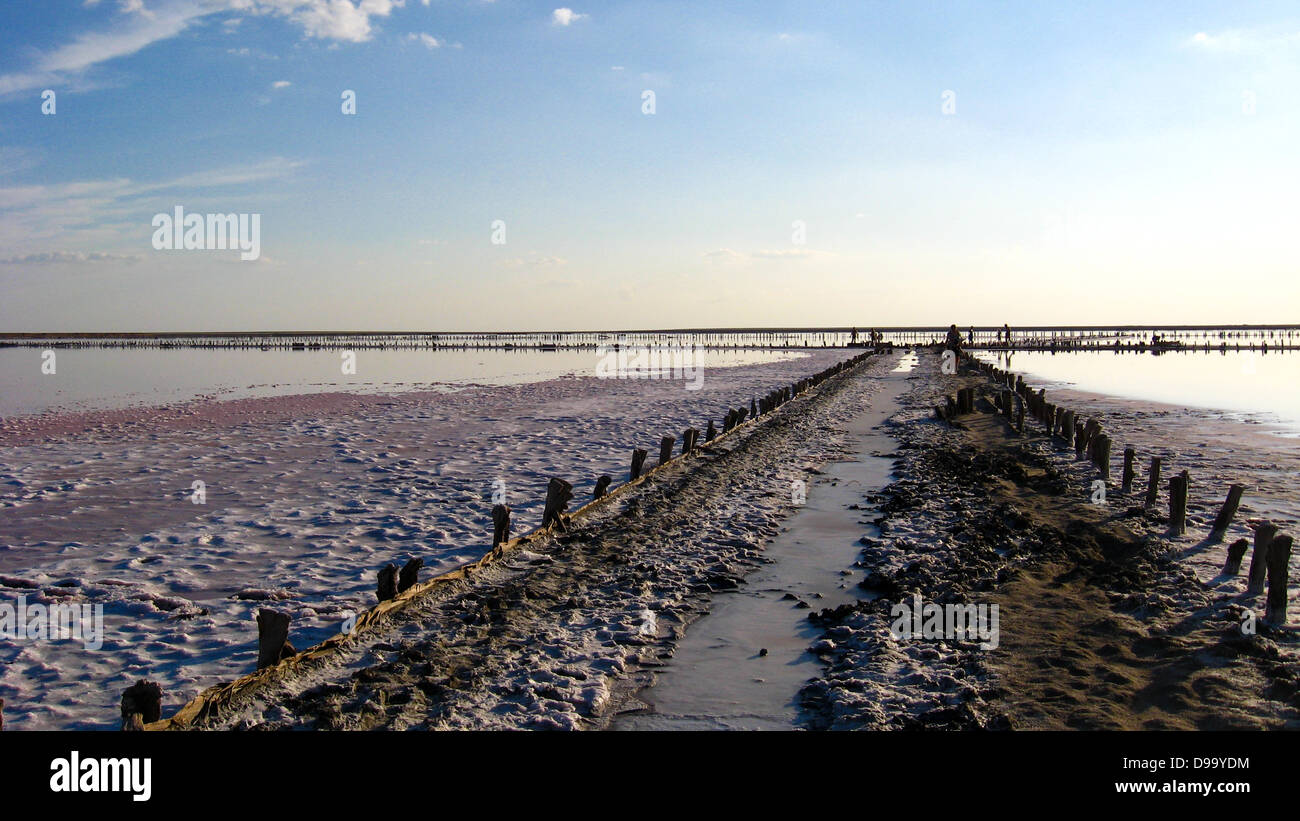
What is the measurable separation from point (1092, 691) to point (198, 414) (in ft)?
90.0

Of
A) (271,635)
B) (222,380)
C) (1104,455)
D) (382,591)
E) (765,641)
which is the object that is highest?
(222,380)

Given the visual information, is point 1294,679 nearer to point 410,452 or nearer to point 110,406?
point 410,452

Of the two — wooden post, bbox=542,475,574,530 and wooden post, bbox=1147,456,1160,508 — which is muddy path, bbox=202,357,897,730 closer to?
wooden post, bbox=542,475,574,530

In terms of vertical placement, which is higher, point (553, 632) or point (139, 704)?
point (139, 704)

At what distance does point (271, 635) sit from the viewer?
6.05 meters

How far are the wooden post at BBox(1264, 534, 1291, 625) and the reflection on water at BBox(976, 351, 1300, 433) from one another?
58.3ft

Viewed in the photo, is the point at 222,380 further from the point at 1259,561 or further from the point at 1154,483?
the point at 1259,561

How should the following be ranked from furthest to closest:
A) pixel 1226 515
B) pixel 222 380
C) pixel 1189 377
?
1. pixel 222 380
2. pixel 1189 377
3. pixel 1226 515

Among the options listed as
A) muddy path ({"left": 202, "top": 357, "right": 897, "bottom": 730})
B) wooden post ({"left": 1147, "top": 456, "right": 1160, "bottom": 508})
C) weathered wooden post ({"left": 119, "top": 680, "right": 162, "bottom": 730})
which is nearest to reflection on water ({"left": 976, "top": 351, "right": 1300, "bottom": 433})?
wooden post ({"left": 1147, "top": 456, "right": 1160, "bottom": 508})

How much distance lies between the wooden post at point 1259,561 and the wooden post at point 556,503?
7.79 m

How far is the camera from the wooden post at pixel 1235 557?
8.66 m

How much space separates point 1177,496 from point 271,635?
10.9 metres

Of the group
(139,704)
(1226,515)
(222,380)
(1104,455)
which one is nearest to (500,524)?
(139,704)
